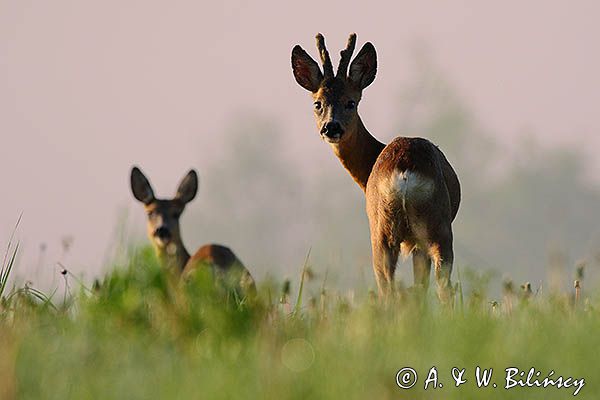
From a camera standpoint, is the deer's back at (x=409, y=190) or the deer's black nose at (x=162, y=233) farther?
the deer's black nose at (x=162, y=233)

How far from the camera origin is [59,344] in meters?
5.16

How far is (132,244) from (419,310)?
1539 millimetres

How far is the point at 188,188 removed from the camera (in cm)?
1488

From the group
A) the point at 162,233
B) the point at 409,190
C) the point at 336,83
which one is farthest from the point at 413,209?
the point at 162,233

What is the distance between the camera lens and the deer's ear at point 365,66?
1065 cm

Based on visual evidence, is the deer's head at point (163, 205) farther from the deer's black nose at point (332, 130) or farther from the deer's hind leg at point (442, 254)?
the deer's hind leg at point (442, 254)

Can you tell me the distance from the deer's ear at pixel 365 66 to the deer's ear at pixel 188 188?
179 inches

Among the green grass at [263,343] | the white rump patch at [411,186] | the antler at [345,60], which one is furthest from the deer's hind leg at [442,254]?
the antler at [345,60]

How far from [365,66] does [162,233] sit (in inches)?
165

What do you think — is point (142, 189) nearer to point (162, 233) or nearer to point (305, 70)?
point (162, 233)

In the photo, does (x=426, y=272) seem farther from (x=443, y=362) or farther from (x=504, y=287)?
(x=443, y=362)

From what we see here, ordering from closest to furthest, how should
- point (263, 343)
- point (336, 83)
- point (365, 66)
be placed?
point (263, 343), point (336, 83), point (365, 66)

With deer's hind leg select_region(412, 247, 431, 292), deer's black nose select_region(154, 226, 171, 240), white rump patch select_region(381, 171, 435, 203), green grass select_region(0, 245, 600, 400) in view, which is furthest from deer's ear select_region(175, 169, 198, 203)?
green grass select_region(0, 245, 600, 400)

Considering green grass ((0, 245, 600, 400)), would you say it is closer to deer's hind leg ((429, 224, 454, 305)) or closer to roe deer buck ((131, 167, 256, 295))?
deer's hind leg ((429, 224, 454, 305))
